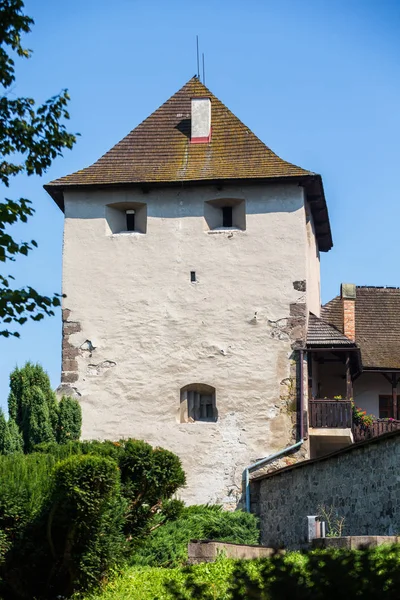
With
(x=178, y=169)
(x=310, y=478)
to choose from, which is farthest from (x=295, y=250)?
(x=310, y=478)

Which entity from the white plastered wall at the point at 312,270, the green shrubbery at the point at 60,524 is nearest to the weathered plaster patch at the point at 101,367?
the white plastered wall at the point at 312,270

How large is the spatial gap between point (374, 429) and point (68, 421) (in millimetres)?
7344

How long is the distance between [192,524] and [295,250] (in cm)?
708

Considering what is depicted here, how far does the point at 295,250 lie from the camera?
2412 centimetres

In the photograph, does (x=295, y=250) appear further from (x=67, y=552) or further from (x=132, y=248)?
(x=67, y=552)

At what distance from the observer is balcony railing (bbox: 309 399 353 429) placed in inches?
935

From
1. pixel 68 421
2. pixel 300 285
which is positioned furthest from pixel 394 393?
pixel 68 421

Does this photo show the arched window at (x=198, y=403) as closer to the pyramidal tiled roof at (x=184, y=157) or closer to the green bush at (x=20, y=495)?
the pyramidal tiled roof at (x=184, y=157)

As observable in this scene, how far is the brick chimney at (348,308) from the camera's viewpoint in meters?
28.1

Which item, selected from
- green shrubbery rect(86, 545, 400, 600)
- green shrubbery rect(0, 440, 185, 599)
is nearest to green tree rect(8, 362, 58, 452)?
green shrubbery rect(0, 440, 185, 599)

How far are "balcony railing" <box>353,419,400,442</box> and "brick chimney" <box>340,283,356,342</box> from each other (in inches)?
92.8

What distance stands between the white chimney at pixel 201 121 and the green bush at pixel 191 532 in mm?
8434

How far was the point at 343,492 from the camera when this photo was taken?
1742cm

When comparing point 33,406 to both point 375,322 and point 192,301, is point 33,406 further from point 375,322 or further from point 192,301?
point 375,322
